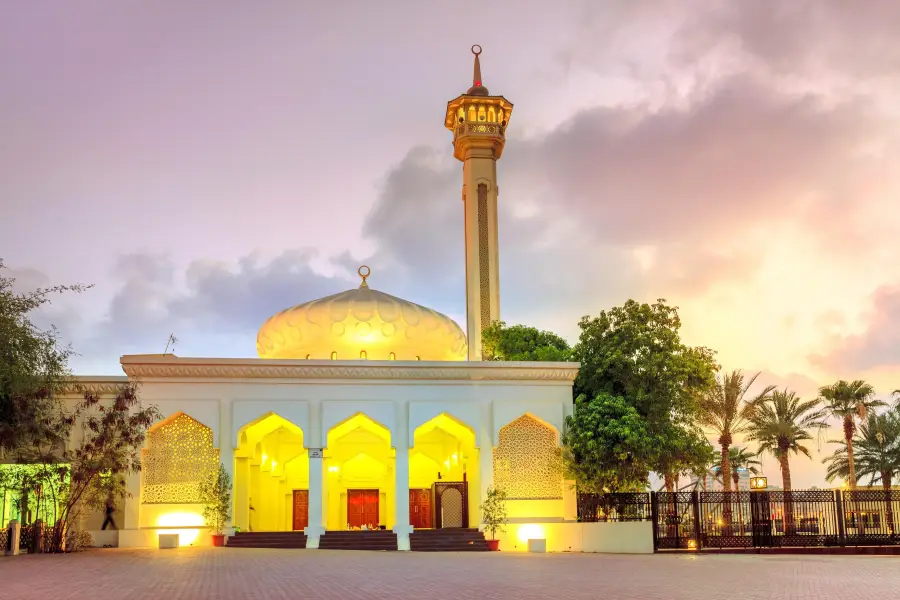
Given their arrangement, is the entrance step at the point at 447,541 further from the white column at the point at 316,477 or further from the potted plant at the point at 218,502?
the potted plant at the point at 218,502

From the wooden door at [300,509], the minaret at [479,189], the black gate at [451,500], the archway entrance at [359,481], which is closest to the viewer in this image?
the black gate at [451,500]

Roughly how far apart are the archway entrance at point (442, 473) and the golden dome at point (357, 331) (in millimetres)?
2384

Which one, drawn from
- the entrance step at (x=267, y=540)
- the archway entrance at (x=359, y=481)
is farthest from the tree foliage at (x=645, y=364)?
the entrance step at (x=267, y=540)

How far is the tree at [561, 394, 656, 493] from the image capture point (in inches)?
810

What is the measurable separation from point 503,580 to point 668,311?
12802 mm

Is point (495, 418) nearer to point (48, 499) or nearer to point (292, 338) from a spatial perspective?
point (292, 338)

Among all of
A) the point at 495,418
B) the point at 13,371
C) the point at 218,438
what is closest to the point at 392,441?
the point at 495,418

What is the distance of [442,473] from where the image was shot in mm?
25188

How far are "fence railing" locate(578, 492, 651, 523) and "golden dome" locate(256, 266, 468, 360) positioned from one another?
255 inches

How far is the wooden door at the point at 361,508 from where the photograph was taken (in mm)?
25000

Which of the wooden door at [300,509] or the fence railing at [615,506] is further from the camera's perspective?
the wooden door at [300,509]

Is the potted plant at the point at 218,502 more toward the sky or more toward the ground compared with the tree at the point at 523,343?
more toward the ground

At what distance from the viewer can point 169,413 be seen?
20.6 meters

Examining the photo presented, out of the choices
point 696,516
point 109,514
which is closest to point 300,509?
point 109,514
